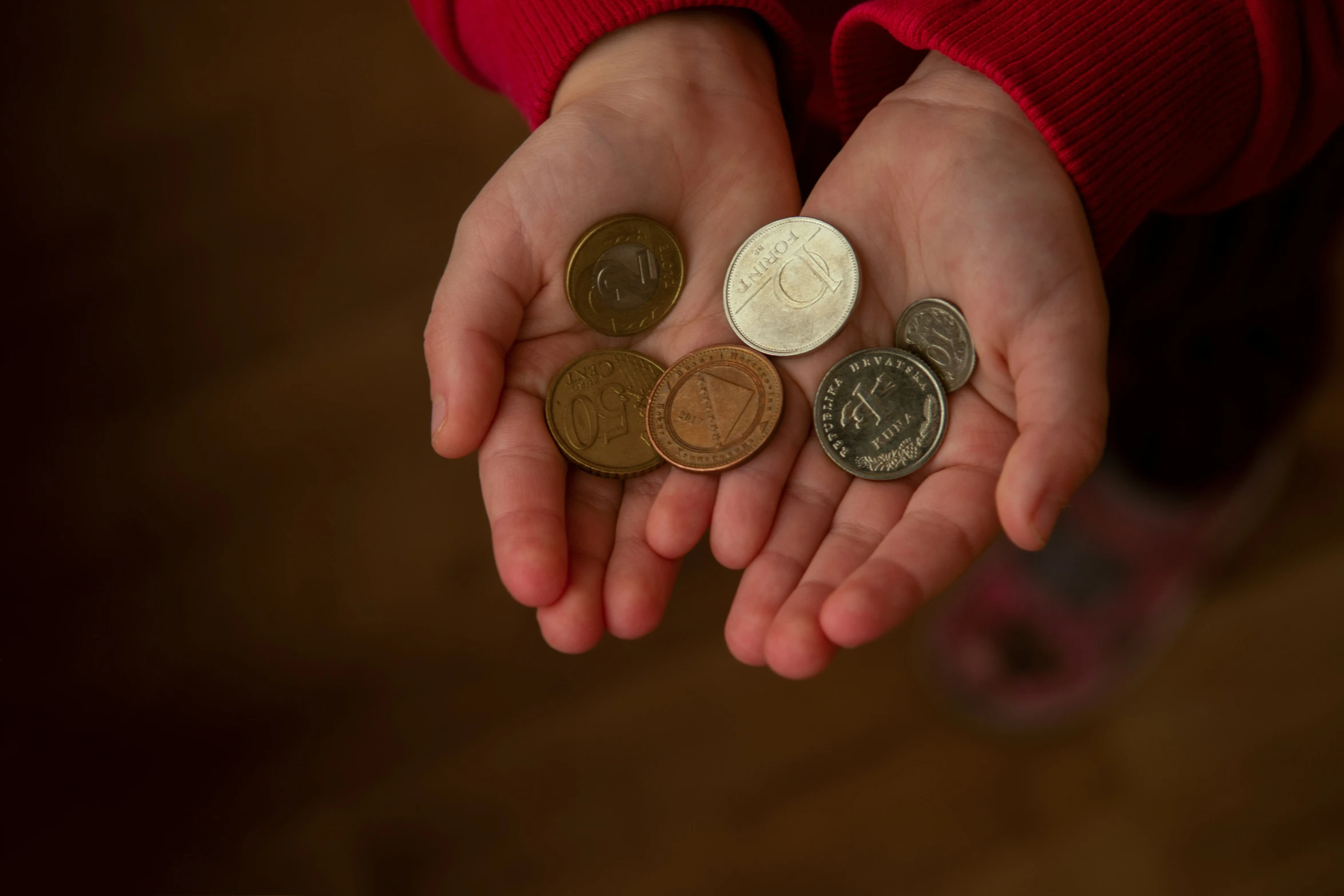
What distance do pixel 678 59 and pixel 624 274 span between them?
32 centimetres

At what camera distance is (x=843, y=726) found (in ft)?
6.91

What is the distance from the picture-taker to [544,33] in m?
1.43

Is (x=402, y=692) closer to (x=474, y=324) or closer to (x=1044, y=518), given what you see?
(x=474, y=324)

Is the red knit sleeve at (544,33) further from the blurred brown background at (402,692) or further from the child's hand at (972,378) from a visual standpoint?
the blurred brown background at (402,692)

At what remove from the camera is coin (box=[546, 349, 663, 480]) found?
1.31 m

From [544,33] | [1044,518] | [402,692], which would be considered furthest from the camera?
[402,692]

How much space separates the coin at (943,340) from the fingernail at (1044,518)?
234 millimetres

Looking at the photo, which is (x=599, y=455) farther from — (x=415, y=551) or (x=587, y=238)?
(x=415, y=551)

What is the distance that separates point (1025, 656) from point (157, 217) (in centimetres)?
223

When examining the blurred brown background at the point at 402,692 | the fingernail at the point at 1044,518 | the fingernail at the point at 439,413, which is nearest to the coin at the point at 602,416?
the fingernail at the point at 439,413

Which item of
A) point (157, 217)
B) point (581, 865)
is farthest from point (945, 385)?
point (157, 217)

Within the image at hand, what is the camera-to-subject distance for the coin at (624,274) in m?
1.38

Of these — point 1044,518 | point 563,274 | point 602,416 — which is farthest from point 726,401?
point 1044,518

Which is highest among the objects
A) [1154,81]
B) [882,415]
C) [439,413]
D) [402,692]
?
[1154,81]
